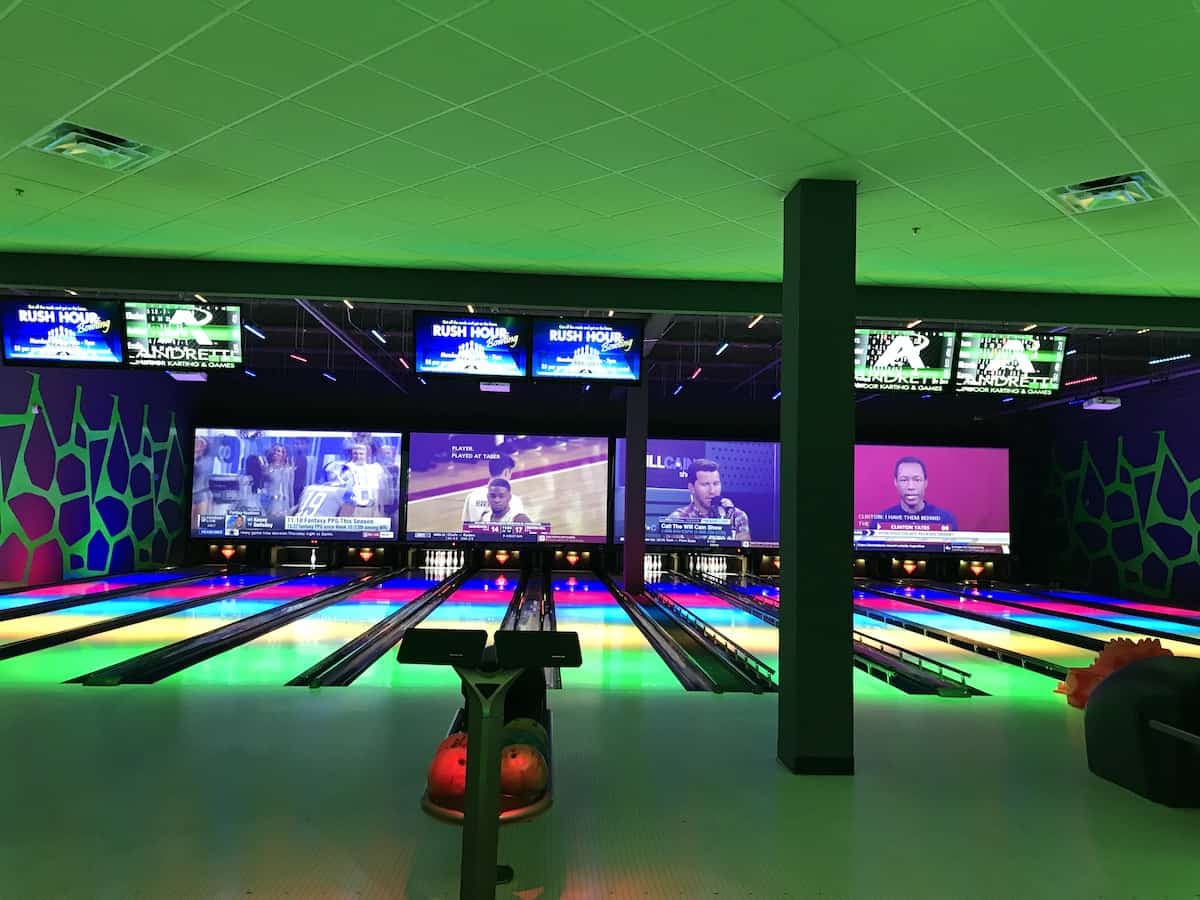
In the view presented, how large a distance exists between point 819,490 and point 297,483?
1438cm

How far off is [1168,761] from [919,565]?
1467cm

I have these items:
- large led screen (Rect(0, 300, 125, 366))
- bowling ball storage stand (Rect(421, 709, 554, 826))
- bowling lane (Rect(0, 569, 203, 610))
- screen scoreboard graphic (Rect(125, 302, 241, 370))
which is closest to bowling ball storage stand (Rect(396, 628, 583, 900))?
bowling ball storage stand (Rect(421, 709, 554, 826))

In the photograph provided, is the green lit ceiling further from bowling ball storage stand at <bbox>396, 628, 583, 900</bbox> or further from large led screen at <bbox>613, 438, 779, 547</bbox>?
large led screen at <bbox>613, 438, 779, 547</bbox>

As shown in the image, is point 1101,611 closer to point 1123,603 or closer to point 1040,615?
point 1040,615

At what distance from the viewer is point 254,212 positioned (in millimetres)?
5035

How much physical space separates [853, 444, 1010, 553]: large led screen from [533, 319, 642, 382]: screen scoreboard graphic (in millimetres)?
12074

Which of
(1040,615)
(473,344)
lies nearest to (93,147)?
(473,344)

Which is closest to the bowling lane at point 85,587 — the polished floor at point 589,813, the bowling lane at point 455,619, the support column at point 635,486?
the bowling lane at point 455,619

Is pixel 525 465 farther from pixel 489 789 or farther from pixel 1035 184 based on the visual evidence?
pixel 489 789

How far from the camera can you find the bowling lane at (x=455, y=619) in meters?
6.34

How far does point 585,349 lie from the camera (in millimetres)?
6559

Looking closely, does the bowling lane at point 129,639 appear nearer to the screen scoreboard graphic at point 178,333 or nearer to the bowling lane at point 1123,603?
the screen scoreboard graphic at point 178,333

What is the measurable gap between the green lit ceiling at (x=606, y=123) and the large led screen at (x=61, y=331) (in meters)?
0.83

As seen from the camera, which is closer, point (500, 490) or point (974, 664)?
point (974, 664)
